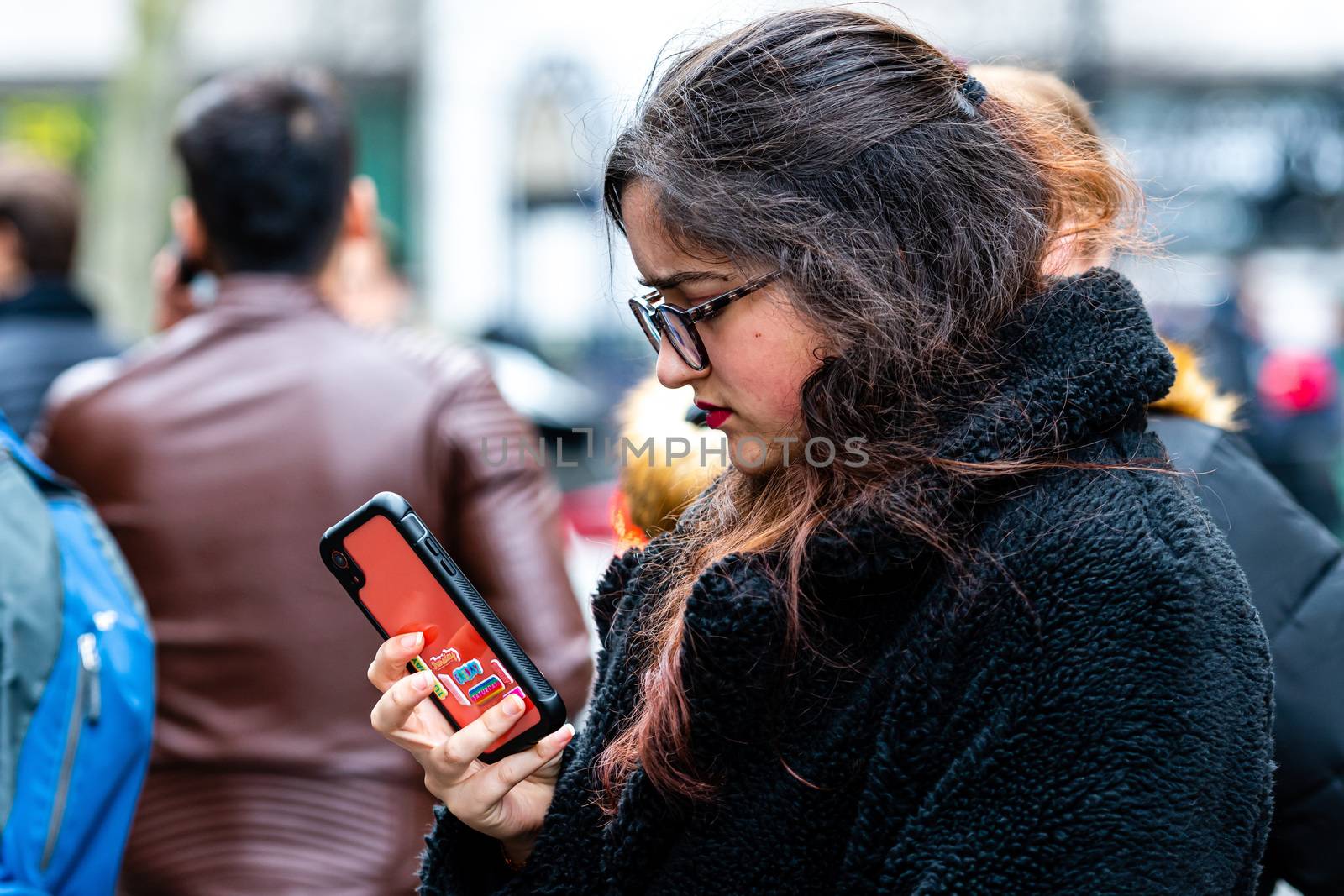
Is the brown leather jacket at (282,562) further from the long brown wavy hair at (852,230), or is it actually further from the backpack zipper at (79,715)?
the long brown wavy hair at (852,230)

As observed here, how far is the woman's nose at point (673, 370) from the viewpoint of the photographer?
146 cm

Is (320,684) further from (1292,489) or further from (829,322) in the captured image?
(1292,489)

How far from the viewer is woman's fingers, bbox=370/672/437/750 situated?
55.5 inches

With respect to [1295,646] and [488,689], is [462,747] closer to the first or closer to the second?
[488,689]

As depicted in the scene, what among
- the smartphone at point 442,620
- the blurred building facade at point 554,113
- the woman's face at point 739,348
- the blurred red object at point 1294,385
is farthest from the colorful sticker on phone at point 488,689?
the blurred building facade at point 554,113

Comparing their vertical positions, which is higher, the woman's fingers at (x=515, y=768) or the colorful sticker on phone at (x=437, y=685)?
the colorful sticker on phone at (x=437, y=685)

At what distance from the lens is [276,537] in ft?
7.70

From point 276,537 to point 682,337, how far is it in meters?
1.17

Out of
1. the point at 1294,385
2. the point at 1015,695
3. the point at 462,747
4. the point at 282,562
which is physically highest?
the point at 1015,695

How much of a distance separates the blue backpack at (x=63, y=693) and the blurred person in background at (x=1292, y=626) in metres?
1.39

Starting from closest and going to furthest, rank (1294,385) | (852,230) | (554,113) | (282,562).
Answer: (852,230) < (282,562) < (1294,385) < (554,113)

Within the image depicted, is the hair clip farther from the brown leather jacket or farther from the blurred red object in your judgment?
the blurred red object

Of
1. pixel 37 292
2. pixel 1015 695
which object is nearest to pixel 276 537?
pixel 1015 695

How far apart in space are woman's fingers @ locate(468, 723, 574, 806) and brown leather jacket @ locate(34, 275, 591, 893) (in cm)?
87
